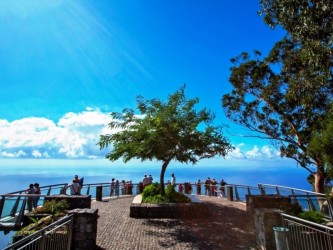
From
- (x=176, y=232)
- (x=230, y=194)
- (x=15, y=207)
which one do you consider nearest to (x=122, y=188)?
(x=230, y=194)

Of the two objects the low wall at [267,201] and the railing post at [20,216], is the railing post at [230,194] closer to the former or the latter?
the low wall at [267,201]

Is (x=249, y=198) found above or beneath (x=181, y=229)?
above

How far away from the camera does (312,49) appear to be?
10.5m

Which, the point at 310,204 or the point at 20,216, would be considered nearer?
the point at 20,216

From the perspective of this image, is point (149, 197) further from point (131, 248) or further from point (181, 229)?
point (131, 248)

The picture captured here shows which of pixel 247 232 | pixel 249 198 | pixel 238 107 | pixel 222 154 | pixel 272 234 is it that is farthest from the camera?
pixel 238 107

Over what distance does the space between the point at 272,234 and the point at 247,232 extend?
358 centimetres

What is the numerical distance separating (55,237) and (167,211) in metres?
8.33

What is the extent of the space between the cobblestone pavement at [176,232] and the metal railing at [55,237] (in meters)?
1.66

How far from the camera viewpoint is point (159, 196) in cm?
1741

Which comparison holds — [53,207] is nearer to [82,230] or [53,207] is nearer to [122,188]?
[82,230]

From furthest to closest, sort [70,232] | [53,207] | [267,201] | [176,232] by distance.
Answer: [267,201]
[176,232]
[53,207]
[70,232]

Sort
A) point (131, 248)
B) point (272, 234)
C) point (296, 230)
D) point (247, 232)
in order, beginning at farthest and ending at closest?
point (247, 232), point (131, 248), point (272, 234), point (296, 230)

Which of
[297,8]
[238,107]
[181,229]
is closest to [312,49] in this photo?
[297,8]
